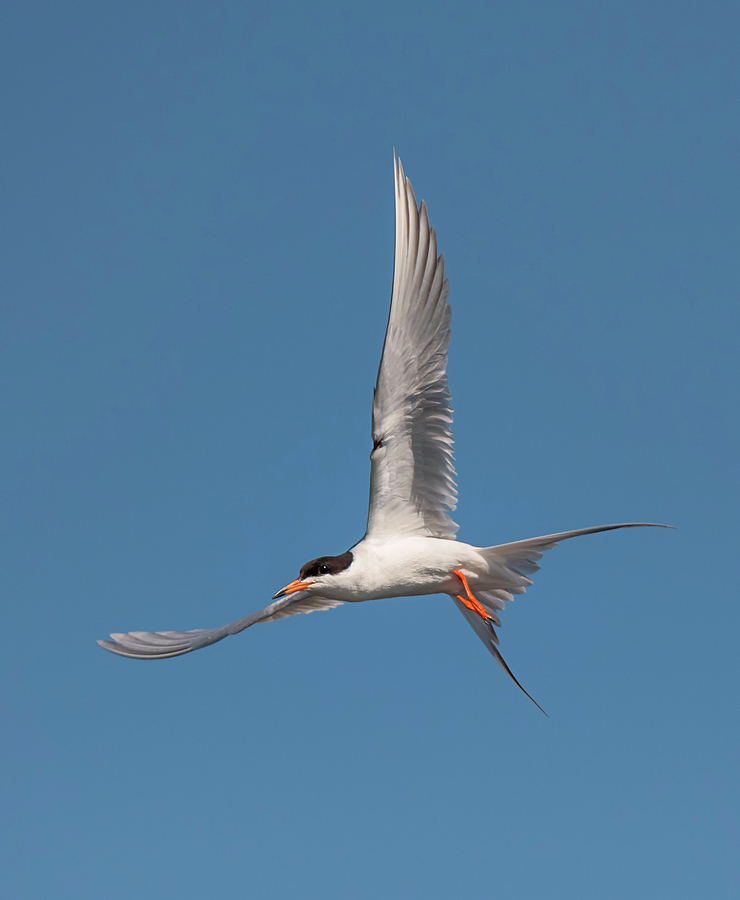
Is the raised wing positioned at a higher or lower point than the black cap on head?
higher

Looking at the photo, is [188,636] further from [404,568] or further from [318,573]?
[404,568]

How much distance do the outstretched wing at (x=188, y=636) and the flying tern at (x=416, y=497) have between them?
4 cm

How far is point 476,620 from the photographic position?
9.27 meters

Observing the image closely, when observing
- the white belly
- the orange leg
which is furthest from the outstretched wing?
the orange leg

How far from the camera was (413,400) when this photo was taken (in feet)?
28.4

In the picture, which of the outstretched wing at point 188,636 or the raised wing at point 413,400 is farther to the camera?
the outstretched wing at point 188,636

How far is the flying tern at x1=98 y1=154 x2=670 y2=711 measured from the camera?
27.1ft

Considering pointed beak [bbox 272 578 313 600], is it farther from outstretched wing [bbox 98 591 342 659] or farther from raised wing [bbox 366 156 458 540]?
raised wing [bbox 366 156 458 540]

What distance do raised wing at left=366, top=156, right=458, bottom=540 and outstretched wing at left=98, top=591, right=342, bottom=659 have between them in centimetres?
132

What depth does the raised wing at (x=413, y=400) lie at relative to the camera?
8.20 meters

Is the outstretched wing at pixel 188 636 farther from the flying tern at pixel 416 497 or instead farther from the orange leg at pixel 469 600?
the orange leg at pixel 469 600

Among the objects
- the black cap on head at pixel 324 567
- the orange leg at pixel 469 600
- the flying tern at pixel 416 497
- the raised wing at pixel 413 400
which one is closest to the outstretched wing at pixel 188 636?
the flying tern at pixel 416 497

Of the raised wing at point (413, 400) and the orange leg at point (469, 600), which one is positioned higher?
the raised wing at point (413, 400)

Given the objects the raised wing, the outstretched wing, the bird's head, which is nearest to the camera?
the raised wing
